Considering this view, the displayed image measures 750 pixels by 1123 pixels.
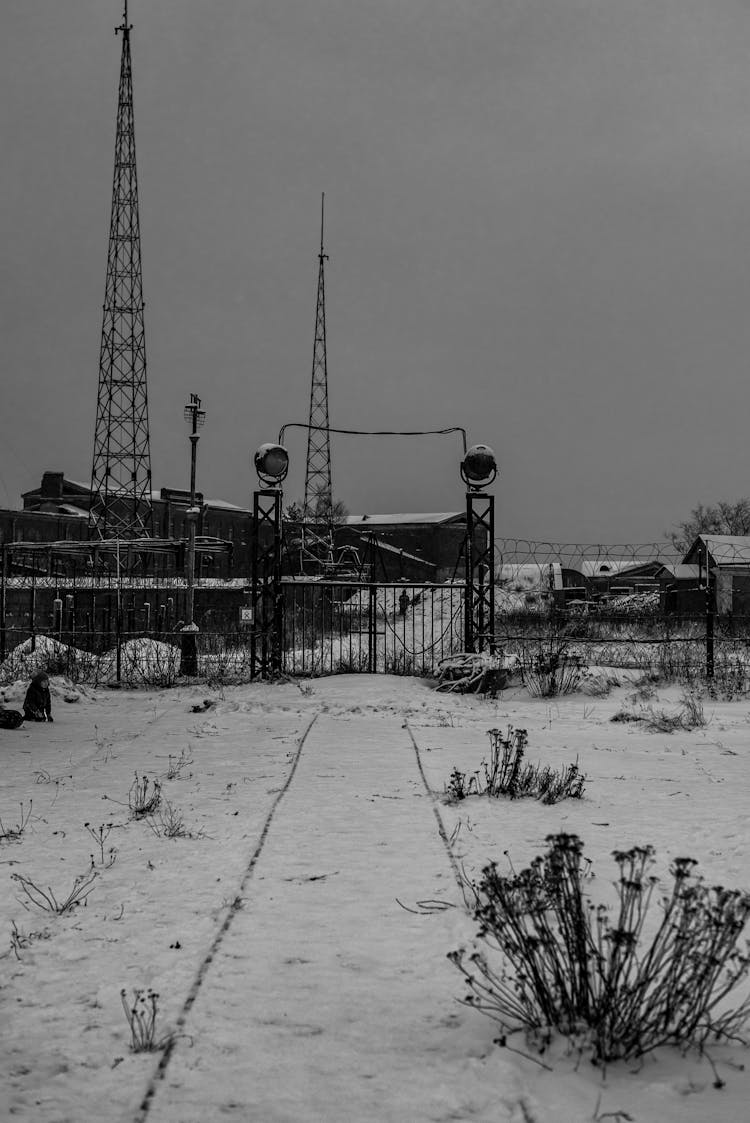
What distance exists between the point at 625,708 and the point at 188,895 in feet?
34.9

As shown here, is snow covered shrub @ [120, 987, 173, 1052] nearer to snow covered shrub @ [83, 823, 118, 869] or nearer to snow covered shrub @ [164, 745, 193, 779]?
snow covered shrub @ [83, 823, 118, 869]

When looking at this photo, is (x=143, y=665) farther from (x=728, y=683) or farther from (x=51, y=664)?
(x=728, y=683)

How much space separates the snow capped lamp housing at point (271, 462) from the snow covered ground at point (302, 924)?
8569mm

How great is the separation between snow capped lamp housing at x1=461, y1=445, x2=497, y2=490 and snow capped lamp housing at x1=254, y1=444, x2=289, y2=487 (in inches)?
145

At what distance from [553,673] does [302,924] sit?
12.3 m

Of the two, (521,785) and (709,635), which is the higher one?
(709,635)

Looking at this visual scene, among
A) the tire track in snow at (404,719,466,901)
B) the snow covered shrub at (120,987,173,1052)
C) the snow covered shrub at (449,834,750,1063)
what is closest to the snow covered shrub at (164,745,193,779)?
the tire track in snow at (404,719,466,901)

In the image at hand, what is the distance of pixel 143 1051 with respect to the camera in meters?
3.52

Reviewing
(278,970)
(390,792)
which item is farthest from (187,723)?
(278,970)

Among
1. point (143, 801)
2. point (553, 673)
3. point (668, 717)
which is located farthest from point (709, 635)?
point (143, 801)

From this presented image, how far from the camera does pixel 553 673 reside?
16.7 m

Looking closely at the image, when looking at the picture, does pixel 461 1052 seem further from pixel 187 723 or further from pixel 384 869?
pixel 187 723

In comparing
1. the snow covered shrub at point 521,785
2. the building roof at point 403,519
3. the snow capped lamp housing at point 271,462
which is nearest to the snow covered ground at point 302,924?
the snow covered shrub at point 521,785

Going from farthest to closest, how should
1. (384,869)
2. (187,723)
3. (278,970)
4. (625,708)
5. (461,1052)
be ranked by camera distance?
(625,708) → (187,723) → (384,869) → (278,970) → (461,1052)
